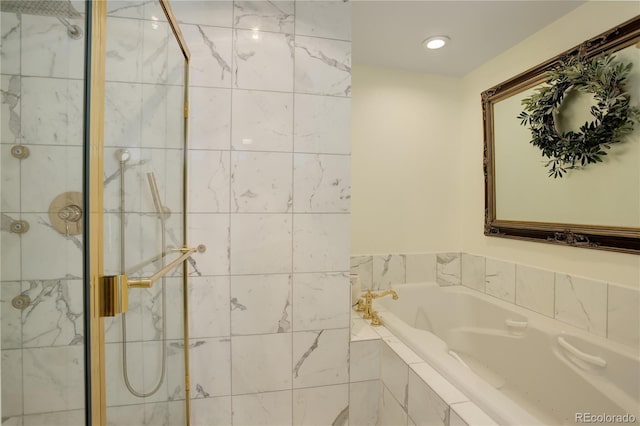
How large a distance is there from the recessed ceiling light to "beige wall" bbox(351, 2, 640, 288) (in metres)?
0.35

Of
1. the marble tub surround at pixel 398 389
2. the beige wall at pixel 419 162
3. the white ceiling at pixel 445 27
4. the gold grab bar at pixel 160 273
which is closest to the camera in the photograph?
the gold grab bar at pixel 160 273

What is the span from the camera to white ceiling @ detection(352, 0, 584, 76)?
1587 millimetres

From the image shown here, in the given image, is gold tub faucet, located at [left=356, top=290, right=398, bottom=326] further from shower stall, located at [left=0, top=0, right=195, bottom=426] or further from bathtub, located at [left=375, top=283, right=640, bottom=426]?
shower stall, located at [left=0, top=0, right=195, bottom=426]

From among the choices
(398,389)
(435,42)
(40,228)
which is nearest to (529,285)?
(398,389)

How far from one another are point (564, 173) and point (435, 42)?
1072mm

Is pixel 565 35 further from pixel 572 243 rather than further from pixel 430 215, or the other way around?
pixel 430 215

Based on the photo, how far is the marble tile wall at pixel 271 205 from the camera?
1332mm

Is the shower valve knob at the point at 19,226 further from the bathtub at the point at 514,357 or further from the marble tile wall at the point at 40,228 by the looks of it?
the bathtub at the point at 514,357

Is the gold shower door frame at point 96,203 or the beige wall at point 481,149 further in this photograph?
the beige wall at point 481,149

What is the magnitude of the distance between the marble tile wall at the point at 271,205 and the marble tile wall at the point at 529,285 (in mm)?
818

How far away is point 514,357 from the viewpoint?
169 centimetres

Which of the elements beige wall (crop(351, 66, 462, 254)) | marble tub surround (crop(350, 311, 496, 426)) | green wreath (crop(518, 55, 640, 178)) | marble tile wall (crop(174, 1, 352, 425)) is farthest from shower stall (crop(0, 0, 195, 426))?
green wreath (crop(518, 55, 640, 178))

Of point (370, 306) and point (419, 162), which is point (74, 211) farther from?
point (419, 162)

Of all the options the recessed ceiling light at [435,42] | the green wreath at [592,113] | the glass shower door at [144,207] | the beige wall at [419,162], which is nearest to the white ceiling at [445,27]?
the recessed ceiling light at [435,42]
